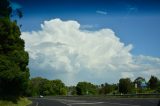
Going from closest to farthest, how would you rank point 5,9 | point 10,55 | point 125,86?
1. point 5,9
2. point 10,55
3. point 125,86

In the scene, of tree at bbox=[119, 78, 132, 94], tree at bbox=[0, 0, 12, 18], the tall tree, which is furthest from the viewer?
tree at bbox=[119, 78, 132, 94]

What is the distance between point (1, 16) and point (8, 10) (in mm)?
1572

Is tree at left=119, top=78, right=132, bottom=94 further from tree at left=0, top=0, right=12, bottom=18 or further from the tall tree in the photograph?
tree at left=0, top=0, right=12, bottom=18

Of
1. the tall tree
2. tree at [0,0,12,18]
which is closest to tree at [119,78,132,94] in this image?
the tall tree

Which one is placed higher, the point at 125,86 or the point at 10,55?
the point at 125,86

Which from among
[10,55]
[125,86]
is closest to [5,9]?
[10,55]

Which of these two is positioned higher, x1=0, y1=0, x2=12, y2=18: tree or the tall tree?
x1=0, y1=0, x2=12, y2=18: tree

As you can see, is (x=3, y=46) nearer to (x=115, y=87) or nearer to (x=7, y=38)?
(x=7, y=38)

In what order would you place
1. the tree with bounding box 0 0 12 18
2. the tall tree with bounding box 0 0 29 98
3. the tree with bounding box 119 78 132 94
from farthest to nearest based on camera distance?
the tree with bounding box 119 78 132 94, the tall tree with bounding box 0 0 29 98, the tree with bounding box 0 0 12 18

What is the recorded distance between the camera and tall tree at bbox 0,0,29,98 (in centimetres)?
4106

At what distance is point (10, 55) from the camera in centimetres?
4538

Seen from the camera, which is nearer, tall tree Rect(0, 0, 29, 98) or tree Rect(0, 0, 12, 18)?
tree Rect(0, 0, 12, 18)

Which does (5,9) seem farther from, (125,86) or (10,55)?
Result: (125,86)

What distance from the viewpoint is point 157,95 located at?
6850cm
